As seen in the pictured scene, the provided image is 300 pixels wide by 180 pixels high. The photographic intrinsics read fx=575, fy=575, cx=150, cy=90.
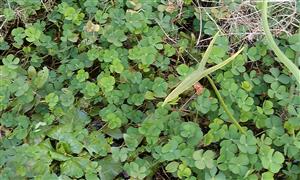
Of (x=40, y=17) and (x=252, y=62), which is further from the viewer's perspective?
(x=40, y=17)

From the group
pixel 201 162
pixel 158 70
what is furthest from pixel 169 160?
pixel 158 70

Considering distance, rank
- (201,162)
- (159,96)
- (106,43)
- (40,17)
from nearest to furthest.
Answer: (201,162) → (159,96) → (106,43) → (40,17)

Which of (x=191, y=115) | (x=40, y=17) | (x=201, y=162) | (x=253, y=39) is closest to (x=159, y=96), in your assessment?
(x=191, y=115)

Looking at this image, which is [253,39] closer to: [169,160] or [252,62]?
[252,62]

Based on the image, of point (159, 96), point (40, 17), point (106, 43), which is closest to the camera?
point (159, 96)

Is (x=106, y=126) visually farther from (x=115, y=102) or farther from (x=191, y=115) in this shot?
(x=191, y=115)

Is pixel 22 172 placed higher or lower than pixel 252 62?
lower
